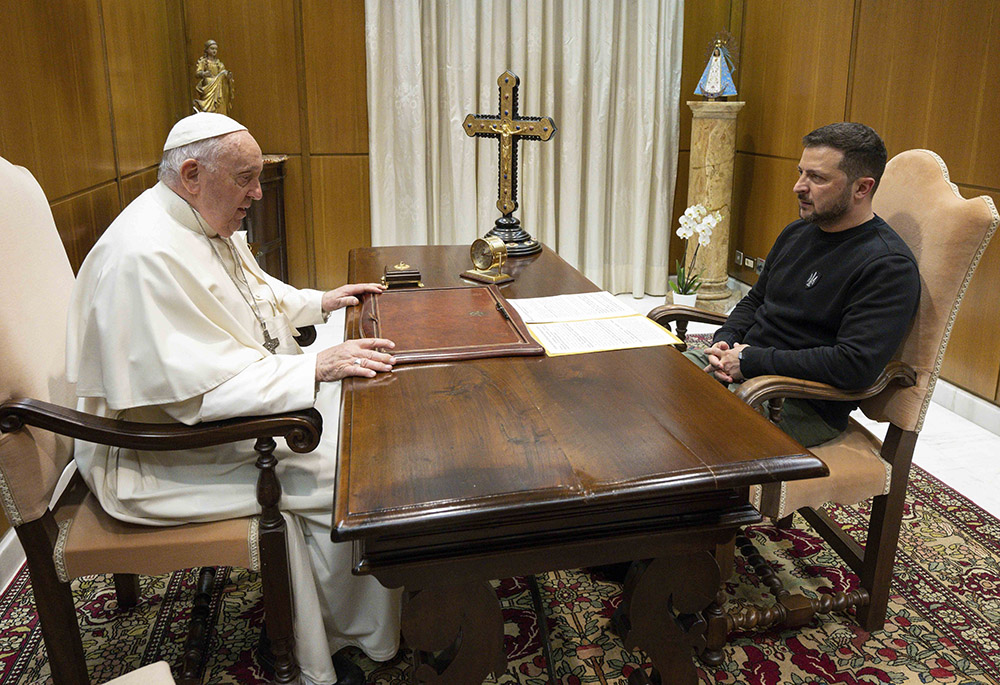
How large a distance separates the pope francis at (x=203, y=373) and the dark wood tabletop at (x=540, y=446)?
0.79 feet

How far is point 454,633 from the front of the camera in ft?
4.39

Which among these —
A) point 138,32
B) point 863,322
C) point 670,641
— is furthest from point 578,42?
point 670,641

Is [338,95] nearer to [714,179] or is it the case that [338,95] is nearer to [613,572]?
[714,179]

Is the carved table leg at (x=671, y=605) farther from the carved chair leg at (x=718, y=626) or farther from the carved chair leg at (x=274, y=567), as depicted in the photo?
the carved chair leg at (x=274, y=567)

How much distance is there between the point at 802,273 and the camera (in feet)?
7.09

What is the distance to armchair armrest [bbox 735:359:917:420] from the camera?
5.90 ft

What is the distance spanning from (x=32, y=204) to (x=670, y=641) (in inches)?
68.0

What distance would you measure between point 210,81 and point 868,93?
3733 mm

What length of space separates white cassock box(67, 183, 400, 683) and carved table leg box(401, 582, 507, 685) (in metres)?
0.49

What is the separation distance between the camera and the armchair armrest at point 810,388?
1.80 metres

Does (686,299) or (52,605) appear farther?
(686,299)

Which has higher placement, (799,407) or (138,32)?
(138,32)

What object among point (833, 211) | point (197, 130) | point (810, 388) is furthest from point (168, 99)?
point (810, 388)

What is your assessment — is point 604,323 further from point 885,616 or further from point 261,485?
point 885,616
